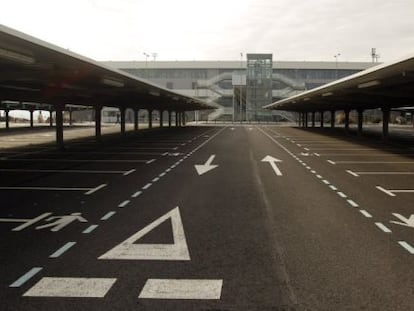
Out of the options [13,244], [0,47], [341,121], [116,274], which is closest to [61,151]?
[0,47]

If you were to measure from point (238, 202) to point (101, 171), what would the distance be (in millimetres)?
10222

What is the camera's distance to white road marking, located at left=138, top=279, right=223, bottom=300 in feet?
24.4

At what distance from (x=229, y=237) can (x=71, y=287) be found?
3.98 metres

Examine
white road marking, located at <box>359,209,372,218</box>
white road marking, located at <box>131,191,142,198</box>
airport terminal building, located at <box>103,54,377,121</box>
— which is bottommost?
white road marking, located at <box>131,191,142,198</box>

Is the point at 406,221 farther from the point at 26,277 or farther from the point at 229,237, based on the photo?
the point at 26,277

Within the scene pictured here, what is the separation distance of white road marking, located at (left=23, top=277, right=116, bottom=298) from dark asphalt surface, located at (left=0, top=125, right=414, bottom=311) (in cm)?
6

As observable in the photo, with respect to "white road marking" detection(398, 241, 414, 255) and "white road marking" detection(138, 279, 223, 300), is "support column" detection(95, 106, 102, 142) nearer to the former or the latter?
"white road marking" detection(398, 241, 414, 255)

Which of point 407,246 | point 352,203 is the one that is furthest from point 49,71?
point 407,246

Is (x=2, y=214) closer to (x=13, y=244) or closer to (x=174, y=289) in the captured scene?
(x=13, y=244)

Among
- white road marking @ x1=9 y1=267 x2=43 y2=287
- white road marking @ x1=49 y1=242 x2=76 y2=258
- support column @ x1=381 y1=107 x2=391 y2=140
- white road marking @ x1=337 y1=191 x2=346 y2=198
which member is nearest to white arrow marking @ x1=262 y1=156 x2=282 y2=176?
white road marking @ x1=337 y1=191 x2=346 y2=198

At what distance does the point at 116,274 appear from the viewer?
27.8 ft

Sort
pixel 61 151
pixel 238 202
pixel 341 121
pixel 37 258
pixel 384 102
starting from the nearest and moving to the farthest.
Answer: pixel 37 258 < pixel 238 202 < pixel 61 151 < pixel 384 102 < pixel 341 121

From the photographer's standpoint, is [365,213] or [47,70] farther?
[47,70]

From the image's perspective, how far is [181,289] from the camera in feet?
25.4
